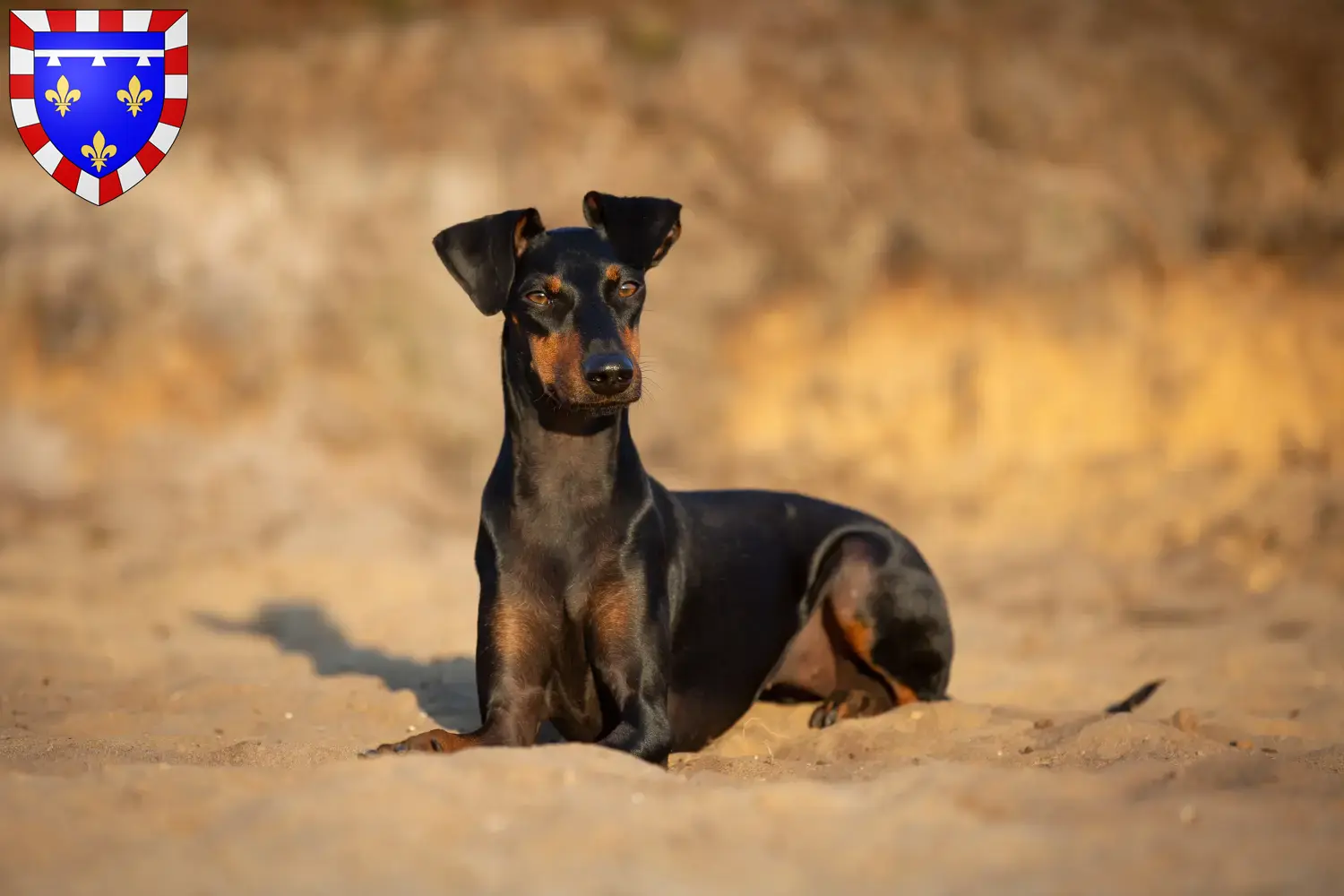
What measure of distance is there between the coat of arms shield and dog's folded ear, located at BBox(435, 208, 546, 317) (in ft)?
15.3

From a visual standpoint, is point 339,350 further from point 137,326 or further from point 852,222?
point 852,222

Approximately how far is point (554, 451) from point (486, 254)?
75cm

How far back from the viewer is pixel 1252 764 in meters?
4.46

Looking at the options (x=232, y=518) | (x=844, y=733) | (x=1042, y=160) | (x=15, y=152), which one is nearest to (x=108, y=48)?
(x=232, y=518)

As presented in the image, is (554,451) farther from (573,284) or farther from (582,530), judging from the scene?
(573,284)

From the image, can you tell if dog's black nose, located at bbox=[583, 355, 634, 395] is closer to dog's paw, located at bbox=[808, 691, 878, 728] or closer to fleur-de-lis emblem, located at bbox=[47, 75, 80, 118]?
dog's paw, located at bbox=[808, 691, 878, 728]

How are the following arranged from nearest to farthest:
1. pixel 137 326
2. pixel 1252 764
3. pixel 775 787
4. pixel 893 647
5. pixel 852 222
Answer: pixel 775 787 → pixel 1252 764 → pixel 893 647 → pixel 137 326 → pixel 852 222

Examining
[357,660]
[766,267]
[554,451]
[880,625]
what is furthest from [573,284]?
[766,267]

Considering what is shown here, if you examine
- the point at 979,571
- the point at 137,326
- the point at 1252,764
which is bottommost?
the point at 979,571

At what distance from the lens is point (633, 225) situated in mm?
5883

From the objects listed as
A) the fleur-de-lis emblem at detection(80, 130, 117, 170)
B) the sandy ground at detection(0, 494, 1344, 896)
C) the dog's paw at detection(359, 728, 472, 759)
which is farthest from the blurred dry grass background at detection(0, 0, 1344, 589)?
the dog's paw at detection(359, 728, 472, 759)

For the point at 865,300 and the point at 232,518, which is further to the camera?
the point at 865,300

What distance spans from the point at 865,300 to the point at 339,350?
495 centimetres

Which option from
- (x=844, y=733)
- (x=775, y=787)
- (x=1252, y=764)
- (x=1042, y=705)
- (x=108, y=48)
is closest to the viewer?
(x=775, y=787)
